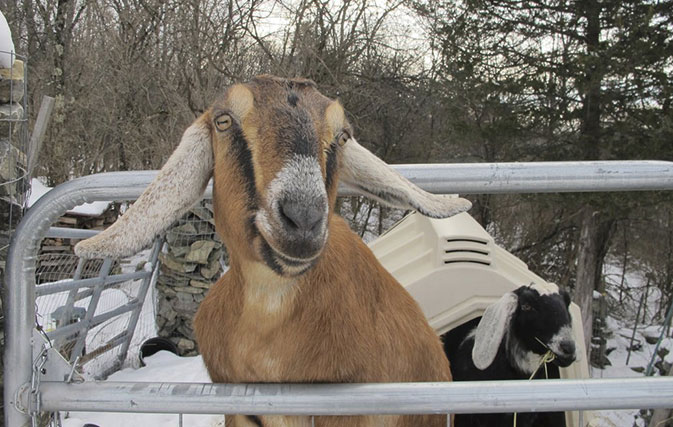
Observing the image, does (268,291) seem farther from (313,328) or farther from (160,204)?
(160,204)

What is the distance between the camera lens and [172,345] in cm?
695

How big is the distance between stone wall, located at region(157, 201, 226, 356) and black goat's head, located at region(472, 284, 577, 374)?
5.02 m

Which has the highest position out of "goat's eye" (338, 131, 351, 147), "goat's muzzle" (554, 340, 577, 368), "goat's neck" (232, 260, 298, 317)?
"goat's eye" (338, 131, 351, 147)

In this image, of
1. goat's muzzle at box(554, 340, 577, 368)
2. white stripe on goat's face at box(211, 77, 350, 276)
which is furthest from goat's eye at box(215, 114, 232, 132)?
goat's muzzle at box(554, 340, 577, 368)

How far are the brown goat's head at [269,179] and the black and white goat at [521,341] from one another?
62.1 inches

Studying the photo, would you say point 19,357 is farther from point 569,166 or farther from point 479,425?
point 479,425

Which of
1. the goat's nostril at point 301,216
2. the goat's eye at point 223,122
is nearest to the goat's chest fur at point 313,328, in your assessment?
the goat's nostril at point 301,216

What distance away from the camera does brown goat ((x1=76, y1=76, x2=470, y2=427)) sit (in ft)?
4.34

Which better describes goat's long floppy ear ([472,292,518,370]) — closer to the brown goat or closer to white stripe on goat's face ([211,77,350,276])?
the brown goat

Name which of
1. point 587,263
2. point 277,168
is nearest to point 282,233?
point 277,168

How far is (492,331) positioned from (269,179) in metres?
1.92

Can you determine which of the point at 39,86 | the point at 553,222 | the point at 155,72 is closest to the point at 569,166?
the point at 155,72

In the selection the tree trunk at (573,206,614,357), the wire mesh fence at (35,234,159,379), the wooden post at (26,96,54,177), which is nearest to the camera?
the wooden post at (26,96,54,177)

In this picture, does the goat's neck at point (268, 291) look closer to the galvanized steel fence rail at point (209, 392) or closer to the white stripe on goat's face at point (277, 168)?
the white stripe on goat's face at point (277, 168)
